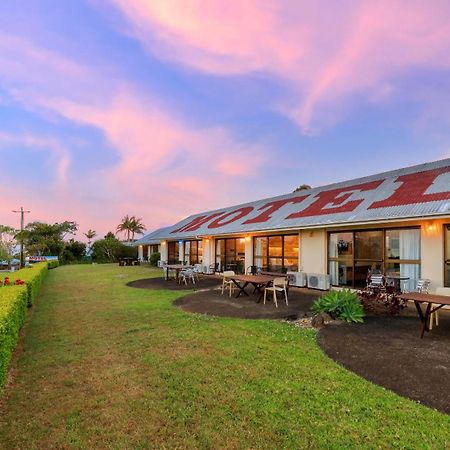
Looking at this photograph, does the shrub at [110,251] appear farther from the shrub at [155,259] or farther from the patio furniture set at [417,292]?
the patio furniture set at [417,292]

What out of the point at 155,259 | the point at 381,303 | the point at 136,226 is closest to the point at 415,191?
the point at 381,303

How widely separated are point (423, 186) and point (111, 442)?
1170 cm

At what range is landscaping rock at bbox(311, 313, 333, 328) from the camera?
680 cm

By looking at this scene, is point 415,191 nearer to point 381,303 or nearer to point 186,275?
point 381,303

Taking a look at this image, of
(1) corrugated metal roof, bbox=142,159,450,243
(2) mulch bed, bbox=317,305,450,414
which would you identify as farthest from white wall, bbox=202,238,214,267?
(2) mulch bed, bbox=317,305,450,414

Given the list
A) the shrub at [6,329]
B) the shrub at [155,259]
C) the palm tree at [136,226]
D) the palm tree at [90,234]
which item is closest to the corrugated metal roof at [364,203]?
the shrub at [6,329]

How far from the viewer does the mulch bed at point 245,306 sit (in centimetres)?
795

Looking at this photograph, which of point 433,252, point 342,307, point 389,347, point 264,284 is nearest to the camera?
point 389,347

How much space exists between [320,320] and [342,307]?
2.65ft

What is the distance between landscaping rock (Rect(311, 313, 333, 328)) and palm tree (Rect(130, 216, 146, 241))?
54.9 metres

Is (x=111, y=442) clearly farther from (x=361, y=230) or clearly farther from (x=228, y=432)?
(x=361, y=230)

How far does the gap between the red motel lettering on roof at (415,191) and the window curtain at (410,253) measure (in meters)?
1.05

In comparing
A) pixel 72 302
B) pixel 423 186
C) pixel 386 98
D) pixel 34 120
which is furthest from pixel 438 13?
pixel 34 120

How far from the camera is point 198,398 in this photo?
11.8ft
